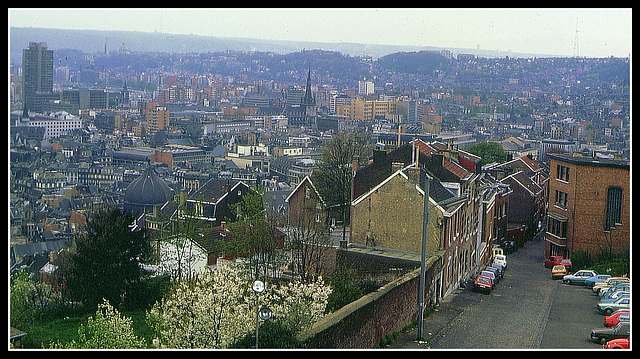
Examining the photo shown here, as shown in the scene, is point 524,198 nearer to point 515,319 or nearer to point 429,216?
point 429,216

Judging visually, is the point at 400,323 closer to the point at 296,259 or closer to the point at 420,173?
the point at 296,259

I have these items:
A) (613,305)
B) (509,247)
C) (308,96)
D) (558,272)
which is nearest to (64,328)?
(613,305)

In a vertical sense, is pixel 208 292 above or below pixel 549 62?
below

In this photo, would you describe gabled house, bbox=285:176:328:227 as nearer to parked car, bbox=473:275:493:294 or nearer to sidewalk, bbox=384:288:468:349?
parked car, bbox=473:275:493:294

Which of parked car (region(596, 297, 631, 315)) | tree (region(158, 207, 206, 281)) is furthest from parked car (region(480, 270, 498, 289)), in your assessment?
tree (region(158, 207, 206, 281))
